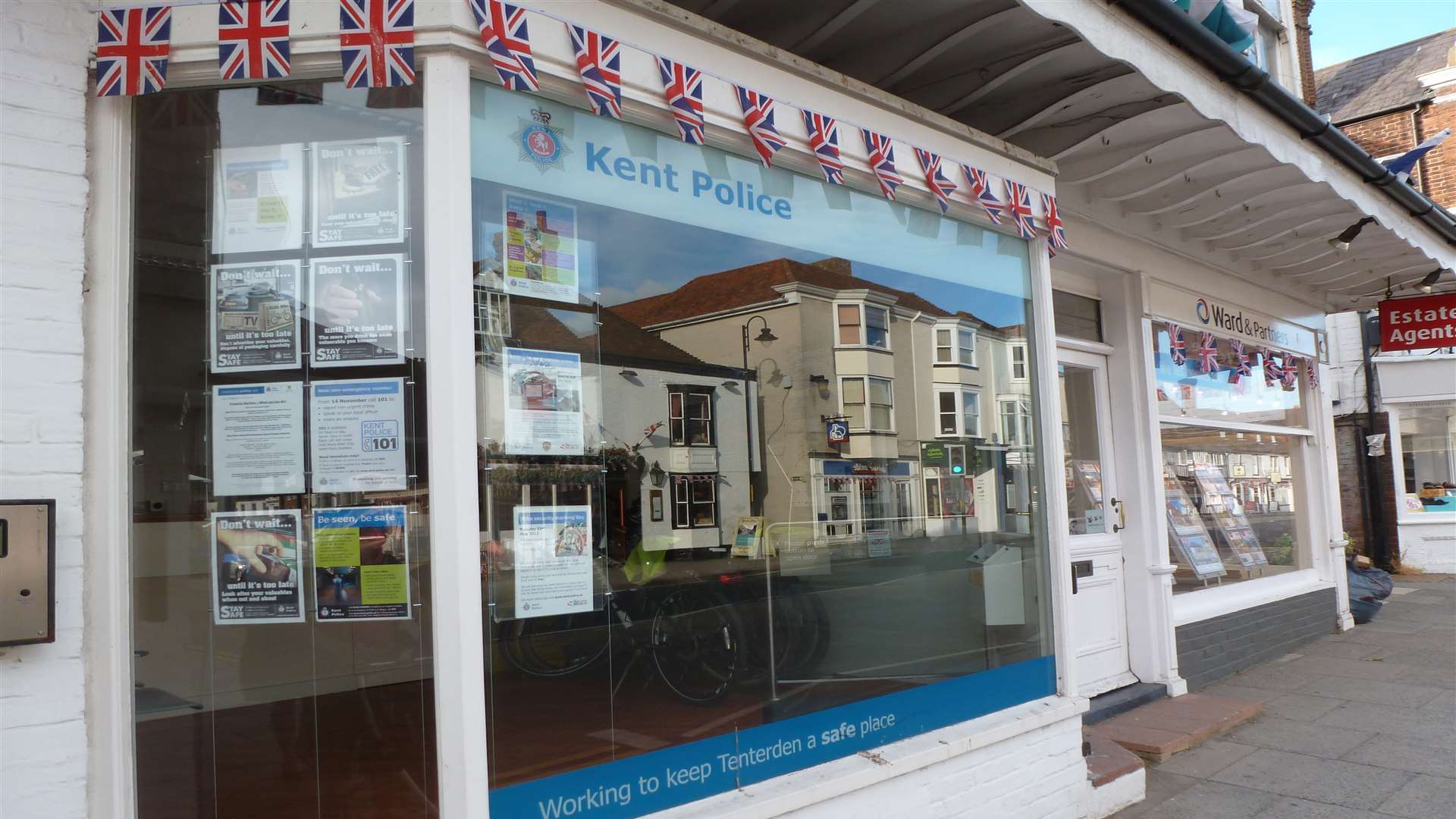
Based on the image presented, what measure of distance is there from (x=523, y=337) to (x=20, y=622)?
4.70 ft

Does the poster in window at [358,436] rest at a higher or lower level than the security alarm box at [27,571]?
higher

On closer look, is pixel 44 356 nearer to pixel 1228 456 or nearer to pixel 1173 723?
pixel 1173 723

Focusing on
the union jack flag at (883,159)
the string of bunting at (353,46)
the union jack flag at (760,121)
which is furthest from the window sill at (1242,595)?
the string of bunting at (353,46)

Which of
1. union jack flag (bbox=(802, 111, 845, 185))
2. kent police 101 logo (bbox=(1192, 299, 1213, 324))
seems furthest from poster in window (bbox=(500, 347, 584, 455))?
kent police 101 logo (bbox=(1192, 299, 1213, 324))

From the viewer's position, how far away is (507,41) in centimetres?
265

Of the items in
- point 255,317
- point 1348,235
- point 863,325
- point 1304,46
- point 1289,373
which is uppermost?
point 1304,46

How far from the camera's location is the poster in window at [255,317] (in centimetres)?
260

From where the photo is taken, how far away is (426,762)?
2527mm

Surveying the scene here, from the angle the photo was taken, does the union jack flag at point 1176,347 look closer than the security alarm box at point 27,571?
No

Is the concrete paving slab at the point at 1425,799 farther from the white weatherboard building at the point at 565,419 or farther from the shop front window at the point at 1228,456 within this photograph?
the shop front window at the point at 1228,456

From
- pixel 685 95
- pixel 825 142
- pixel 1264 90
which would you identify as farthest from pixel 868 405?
pixel 1264 90

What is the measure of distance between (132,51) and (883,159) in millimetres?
2607

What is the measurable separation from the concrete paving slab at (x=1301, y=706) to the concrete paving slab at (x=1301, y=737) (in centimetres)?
14

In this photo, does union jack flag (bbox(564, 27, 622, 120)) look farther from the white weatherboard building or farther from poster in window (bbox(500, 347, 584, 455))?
poster in window (bbox(500, 347, 584, 455))
